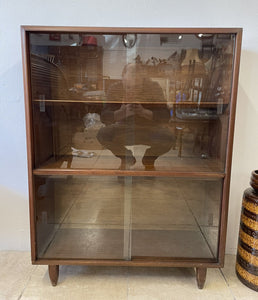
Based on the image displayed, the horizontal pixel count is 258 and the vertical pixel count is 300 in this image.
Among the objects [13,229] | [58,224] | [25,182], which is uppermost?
[25,182]

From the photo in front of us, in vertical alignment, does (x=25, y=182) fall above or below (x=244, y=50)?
below

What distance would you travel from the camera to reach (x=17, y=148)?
5.49ft

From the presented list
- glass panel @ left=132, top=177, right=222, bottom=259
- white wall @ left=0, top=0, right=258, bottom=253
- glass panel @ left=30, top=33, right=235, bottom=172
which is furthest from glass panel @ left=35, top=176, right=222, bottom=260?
white wall @ left=0, top=0, right=258, bottom=253

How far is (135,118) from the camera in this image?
1.44 meters

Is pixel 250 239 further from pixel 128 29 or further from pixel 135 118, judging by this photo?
pixel 128 29

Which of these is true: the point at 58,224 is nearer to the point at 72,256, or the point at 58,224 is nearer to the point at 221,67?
the point at 72,256

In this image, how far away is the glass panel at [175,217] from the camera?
A: 4.76ft

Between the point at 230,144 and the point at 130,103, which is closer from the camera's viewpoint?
the point at 230,144

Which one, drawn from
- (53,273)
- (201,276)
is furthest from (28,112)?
(201,276)

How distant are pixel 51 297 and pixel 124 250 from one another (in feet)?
1.52

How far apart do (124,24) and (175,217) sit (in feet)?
4.08

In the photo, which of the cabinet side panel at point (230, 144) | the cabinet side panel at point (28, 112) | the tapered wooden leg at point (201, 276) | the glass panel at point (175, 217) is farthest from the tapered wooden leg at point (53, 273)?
the cabinet side panel at point (230, 144)

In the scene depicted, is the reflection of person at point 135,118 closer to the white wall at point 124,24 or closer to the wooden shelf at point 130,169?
the wooden shelf at point 130,169

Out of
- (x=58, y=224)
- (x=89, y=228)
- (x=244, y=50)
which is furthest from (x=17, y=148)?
(x=244, y=50)
